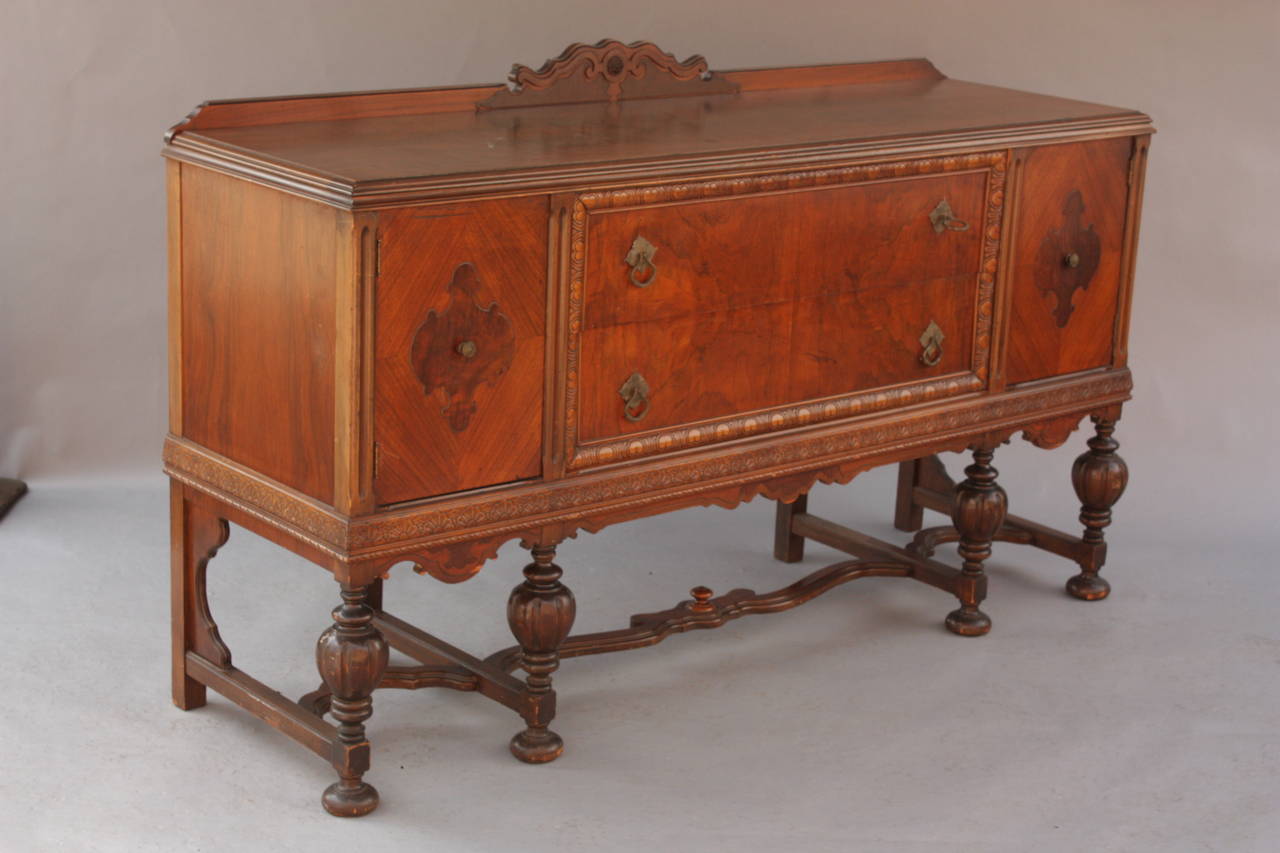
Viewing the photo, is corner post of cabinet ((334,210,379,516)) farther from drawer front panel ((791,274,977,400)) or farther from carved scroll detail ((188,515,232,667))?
drawer front panel ((791,274,977,400))

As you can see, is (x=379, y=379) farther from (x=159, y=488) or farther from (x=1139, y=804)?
(x=159, y=488)

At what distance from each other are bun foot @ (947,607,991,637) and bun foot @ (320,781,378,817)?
158cm

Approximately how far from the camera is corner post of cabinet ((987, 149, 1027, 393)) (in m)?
4.34

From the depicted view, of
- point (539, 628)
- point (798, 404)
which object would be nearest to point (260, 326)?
point (539, 628)

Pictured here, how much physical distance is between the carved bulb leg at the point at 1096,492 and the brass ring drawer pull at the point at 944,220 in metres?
0.80

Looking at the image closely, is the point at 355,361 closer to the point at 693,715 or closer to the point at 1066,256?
the point at 693,715

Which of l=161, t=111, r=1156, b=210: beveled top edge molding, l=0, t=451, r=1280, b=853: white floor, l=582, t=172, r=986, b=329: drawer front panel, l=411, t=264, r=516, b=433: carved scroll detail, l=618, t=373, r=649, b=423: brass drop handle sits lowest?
l=0, t=451, r=1280, b=853: white floor

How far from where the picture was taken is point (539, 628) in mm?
3877

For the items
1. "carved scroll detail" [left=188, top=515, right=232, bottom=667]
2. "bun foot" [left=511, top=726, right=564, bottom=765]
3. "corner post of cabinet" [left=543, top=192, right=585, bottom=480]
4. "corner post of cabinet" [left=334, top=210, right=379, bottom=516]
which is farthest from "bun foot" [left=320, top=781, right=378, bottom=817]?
"corner post of cabinet" [left=543, top=192, right=585, bottom=480]

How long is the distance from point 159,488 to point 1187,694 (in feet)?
9.10

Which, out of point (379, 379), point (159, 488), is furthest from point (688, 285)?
point (159, 488)

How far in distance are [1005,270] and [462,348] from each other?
4.67 feet

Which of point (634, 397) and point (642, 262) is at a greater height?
point (642, 262)

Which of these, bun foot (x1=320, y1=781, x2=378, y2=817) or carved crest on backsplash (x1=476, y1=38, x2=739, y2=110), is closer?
bun foot (x1=320, y1=781, x2=378, y2=817)
